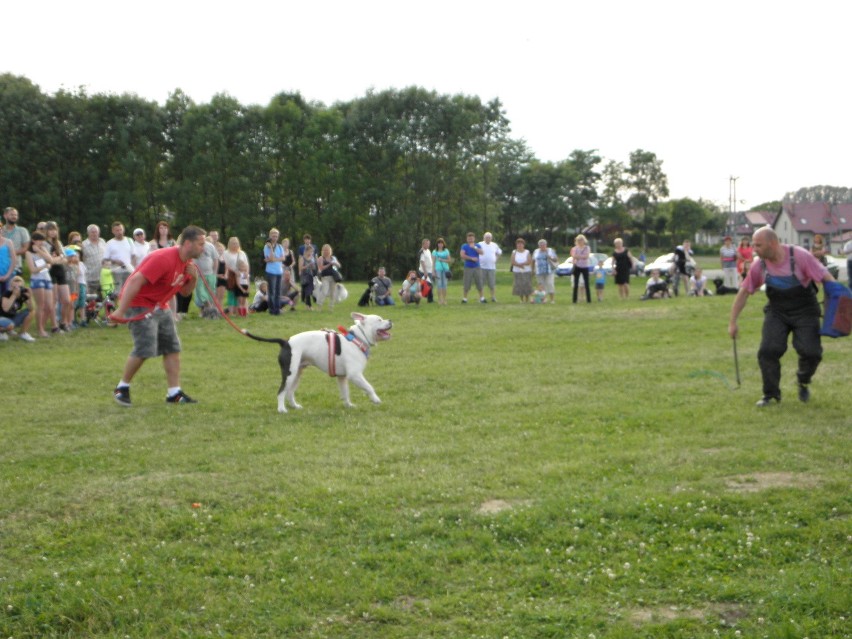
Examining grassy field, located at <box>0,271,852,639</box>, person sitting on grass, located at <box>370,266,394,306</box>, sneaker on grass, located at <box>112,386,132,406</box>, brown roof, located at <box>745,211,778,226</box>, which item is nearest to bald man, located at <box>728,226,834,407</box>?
grassy field, located at <box>0,271,852,639</box>

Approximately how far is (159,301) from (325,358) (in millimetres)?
2003

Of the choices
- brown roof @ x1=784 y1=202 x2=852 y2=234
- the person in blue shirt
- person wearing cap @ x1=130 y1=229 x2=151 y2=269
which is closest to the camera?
person wearing cap @ x1=130 y1=229 x2=151 y2=269

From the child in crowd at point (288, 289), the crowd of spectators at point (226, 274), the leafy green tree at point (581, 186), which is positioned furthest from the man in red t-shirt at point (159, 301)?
the leafy green tree at point (581, 186)

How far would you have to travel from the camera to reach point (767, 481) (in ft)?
22.8

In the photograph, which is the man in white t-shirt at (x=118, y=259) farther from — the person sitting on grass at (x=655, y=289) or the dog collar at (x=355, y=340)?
the person sitting on grass at (x=655, y=289)

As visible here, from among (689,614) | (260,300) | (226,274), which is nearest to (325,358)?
(689,614)

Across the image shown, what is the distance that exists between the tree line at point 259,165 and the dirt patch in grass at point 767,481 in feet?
146

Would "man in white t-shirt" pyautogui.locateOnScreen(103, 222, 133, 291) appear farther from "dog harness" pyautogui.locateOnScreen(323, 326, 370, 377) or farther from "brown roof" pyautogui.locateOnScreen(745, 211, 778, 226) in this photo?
"brown roof" pyautogui.locateOnScreen(745, 211, 778, 226)

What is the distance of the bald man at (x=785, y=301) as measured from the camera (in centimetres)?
993

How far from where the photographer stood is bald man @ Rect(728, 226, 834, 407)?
391 inches

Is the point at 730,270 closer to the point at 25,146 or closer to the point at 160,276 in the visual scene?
the point at 160,276

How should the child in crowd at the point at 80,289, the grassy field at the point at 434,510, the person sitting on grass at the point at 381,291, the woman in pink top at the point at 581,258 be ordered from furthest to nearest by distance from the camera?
1. the person sitting on grass at the point at 381,291
2. the woman in pink top at the point at 581,258
3. the child in crowd at the point at 80,289
4. the grassy field at the point at 434,510

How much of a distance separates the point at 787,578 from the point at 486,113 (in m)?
51.2

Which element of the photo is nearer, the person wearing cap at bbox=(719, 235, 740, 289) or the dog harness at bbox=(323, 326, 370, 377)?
the dog harness at bbox=(323, 326, 370, 377)
